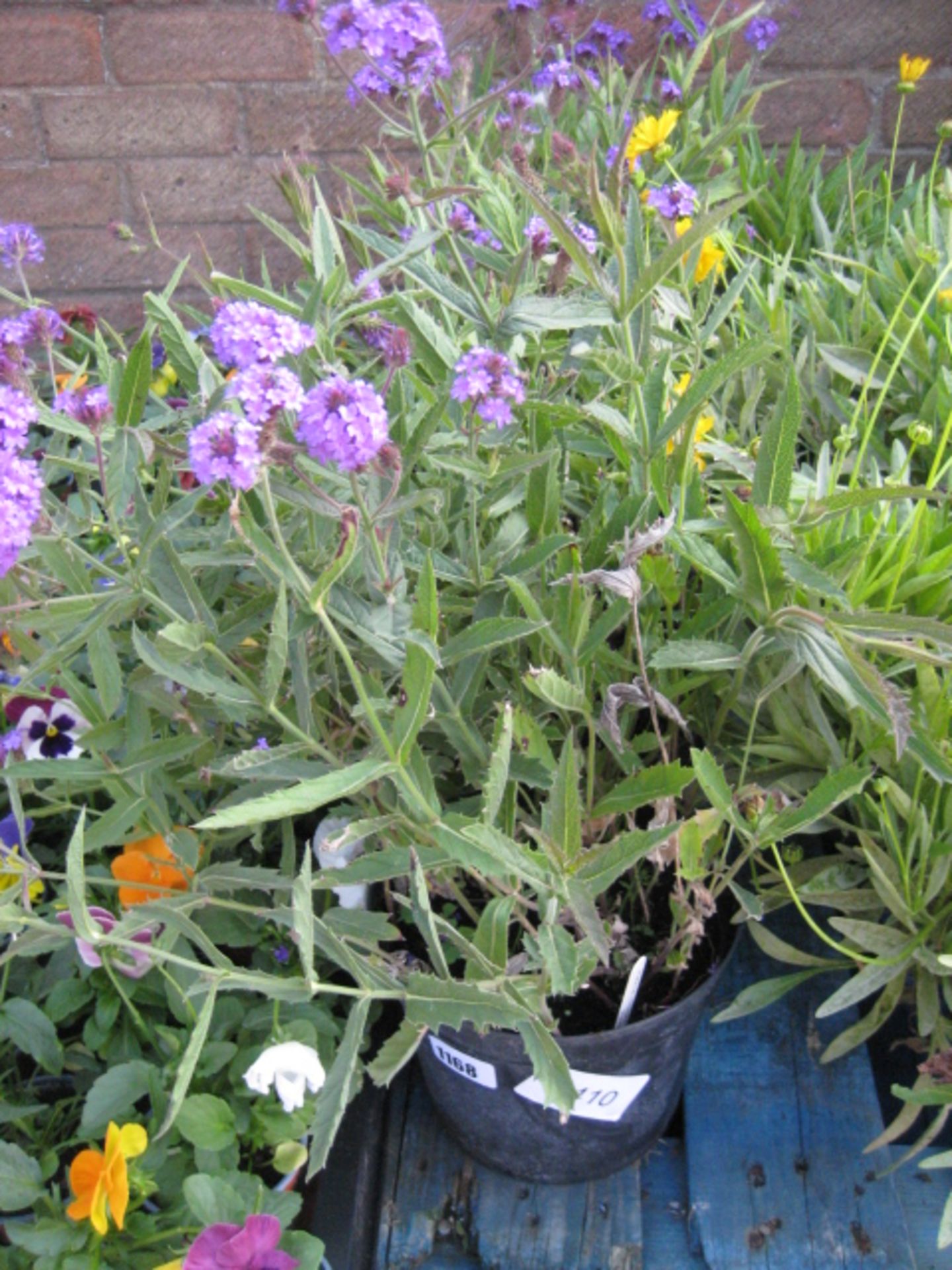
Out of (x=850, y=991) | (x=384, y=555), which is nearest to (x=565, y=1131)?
(x=850, y=991)

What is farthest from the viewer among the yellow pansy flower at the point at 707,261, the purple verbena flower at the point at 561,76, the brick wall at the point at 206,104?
the brick wall at the point at 206,104

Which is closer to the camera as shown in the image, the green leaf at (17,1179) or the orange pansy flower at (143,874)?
the green leaf at (17,1179)

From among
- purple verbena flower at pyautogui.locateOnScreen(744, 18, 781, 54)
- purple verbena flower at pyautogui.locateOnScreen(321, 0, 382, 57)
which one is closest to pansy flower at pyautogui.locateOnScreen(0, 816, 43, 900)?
purple verbena flower at pyautogui.locateOnScreen(321, 0, 382, 57)

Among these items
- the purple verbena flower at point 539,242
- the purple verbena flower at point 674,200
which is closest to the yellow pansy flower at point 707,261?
the purple verbena flower at point 674,200

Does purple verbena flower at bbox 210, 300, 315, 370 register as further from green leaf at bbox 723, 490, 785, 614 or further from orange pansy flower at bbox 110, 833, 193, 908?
orange pansy flower at bbox 110, 833, 193, 908

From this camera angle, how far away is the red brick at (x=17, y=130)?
1730 millimetres

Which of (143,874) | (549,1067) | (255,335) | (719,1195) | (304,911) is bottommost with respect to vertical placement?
(719,1195)

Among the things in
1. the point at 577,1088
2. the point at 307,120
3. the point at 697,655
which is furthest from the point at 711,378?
the point at 307,120

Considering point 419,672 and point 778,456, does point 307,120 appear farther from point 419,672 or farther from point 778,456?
point 419,672

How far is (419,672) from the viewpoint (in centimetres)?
53

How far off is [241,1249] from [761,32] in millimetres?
1751

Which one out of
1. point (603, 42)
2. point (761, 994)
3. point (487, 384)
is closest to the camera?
point (487, 384)

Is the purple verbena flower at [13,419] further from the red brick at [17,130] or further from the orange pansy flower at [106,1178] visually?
the red brick at [17,130]

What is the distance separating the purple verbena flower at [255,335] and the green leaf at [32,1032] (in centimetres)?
52
